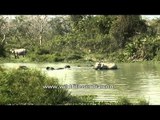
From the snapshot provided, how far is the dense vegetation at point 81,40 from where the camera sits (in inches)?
293

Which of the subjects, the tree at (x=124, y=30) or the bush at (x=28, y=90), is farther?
the tree at (x=124, y=30)

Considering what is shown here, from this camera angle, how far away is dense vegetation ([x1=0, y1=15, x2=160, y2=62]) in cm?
743

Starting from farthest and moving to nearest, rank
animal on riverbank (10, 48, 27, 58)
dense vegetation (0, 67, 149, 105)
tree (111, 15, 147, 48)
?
1. animal on riverbank (10, 48, 27, 58)
2. tree (111, 15, 147, 48)
3. dense vegetation (0, 67, 149, 105)

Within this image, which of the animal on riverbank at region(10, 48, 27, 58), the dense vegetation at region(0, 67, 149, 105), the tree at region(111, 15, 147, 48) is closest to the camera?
the dense vegetation at region(0, 67, 149, 105)

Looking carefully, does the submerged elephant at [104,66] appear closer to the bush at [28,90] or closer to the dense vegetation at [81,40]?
the dense vegetation at [81,40]

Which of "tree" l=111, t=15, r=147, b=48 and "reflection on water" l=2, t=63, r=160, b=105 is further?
"tree" l=111, t=15, r=147, b=48

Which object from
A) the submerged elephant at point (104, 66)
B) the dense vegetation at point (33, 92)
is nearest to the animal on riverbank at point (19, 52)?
the dense vegetation at point (33, 92)

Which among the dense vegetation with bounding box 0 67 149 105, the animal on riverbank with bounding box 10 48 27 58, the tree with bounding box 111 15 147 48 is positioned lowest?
the dense vegetation with bounding box 0 67 149 105

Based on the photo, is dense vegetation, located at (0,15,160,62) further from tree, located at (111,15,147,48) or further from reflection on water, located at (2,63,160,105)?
reflection on water, located at (2,63,160,105)

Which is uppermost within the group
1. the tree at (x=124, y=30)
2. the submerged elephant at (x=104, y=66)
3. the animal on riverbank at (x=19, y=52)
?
the tree at (x=124, y=30)

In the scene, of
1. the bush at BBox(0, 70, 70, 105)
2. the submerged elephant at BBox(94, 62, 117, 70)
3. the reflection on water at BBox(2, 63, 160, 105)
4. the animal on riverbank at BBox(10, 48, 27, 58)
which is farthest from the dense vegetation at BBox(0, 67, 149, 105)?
the submerged elephant at BBox(94, 62, 117, 70)

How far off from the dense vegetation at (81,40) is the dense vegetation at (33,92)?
0.34 metres

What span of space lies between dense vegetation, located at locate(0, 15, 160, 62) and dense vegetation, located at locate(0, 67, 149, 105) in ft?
1.10
